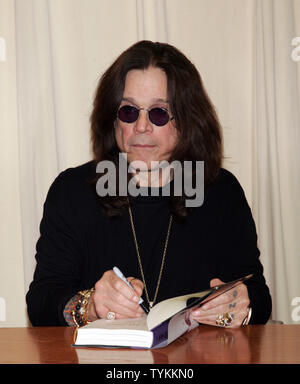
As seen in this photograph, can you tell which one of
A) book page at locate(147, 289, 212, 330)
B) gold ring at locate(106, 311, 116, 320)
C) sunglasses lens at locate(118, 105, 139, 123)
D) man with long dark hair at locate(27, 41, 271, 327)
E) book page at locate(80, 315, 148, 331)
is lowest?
gold ring at locate(106, 311, 116, 320)

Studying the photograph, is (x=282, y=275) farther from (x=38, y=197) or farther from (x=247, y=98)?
(x=38, y=197)

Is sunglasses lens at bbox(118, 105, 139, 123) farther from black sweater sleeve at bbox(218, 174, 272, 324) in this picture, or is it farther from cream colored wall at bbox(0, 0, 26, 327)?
cream colored wall at bbox(0, 0, 26, 327)

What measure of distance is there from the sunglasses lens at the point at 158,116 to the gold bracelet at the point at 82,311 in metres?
0.67

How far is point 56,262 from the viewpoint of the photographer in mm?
1839

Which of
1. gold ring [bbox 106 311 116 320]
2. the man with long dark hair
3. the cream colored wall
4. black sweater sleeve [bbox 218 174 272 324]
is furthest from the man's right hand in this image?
the cream colored wall

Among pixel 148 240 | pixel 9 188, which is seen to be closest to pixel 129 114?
pixel 148 240

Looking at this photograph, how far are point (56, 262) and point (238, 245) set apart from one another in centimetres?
65

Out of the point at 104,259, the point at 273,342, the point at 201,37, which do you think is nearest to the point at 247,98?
the point at 201,37

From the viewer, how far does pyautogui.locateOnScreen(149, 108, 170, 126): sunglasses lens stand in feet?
6.43

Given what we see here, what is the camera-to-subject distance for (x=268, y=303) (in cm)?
181

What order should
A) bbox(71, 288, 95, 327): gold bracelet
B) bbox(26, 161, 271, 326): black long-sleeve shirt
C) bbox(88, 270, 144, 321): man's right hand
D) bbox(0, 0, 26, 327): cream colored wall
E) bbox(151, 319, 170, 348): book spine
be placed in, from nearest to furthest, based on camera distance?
bbox(151, 319, 170, 348): book spine
bbox(88, 270, 144, 321): man's right hand
bbox(71, 288, 95, 327): gold bracelet
bbox(26, 161, 271, 326): black long-sleeve shirt
bbox(0, 0, 26, 327): cream colored wall

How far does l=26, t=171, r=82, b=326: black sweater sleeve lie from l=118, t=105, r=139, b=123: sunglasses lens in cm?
33

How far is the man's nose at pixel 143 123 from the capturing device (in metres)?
1.94

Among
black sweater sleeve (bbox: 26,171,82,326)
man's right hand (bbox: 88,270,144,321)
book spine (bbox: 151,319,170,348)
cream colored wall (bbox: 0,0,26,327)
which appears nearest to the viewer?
book spine (bbox: 151,319,170,348)
